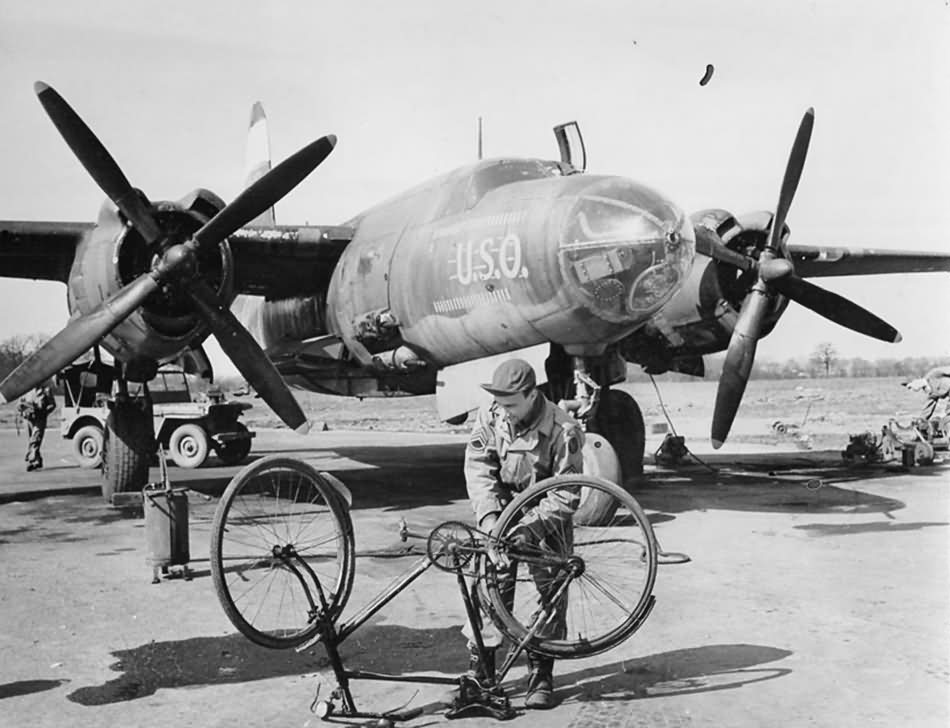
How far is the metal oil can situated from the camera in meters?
7.42

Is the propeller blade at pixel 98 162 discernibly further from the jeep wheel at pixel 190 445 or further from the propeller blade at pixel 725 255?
the jeep wheel at pixel 190 445

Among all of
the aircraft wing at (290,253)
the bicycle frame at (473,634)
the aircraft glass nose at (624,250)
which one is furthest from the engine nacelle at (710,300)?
the bicycle frame at (473,634)

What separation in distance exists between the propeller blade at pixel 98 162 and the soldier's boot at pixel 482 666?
6643mm

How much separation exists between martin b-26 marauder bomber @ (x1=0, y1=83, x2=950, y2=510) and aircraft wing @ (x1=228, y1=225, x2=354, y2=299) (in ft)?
0.09

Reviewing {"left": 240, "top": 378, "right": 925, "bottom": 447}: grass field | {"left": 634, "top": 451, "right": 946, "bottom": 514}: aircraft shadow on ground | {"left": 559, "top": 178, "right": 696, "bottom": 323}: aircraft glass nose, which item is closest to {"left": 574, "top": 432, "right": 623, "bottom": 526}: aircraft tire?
{"left": 559, "top": 178, "right": 696, "bottom": 323}: aircraft glass nose

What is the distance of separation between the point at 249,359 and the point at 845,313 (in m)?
7.96

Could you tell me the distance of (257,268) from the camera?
13.5m

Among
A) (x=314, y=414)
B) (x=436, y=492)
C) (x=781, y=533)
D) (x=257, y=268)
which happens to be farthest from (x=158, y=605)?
(x=314, y=414)

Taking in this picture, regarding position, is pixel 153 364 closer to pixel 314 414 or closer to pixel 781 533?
pixel 781 533

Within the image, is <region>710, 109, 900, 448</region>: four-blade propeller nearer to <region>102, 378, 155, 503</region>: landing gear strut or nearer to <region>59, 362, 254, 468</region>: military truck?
<region>102, 378, 155, 503</region>: landing gear strut

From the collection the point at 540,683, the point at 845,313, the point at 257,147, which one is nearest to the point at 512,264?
the point at 540,683

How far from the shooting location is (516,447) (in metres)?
4.89

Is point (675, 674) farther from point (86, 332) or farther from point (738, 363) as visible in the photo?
point (738, 363)

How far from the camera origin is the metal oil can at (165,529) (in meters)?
7.42
